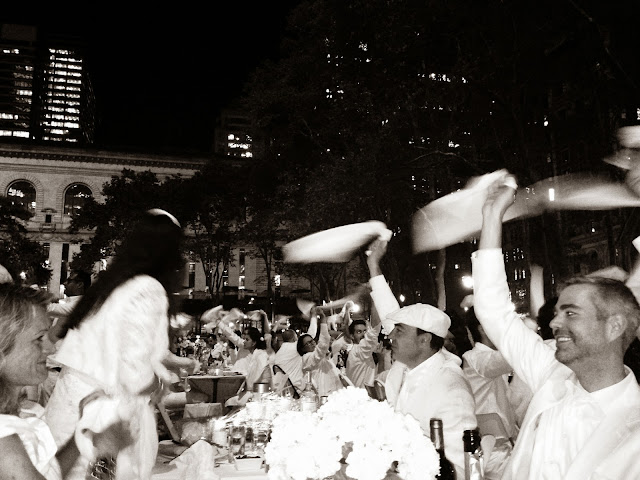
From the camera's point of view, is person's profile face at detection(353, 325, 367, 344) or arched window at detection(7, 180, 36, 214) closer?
person's profile face at detection(353, 325, 367, 344)

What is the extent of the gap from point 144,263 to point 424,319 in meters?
1.93

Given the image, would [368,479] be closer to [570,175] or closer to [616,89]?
[616,89]

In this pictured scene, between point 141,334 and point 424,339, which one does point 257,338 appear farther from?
point 141,334

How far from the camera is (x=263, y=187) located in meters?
29.2

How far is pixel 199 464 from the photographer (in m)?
3.58

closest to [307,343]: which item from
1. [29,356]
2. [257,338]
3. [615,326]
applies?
[257,338]

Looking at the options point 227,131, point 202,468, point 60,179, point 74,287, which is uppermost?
point 227,131

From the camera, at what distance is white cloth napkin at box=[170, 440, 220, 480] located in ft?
11.5

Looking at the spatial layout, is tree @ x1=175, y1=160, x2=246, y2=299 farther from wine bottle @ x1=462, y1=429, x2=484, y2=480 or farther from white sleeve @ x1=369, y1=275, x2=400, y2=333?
wine bottle @ x1=462, y1=429, x2=484, y2=480

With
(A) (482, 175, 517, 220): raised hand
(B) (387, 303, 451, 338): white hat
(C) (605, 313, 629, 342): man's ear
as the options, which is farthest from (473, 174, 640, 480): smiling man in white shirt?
(B) (387, 303, 451, 338): white hat

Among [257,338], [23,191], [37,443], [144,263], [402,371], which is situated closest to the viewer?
[37,443]

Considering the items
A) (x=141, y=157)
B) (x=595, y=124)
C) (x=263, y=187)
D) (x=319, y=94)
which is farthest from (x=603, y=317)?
(x=141, y=157)

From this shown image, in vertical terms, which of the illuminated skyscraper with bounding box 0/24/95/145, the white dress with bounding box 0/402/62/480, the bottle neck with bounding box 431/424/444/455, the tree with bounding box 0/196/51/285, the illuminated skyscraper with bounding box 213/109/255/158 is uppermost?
the illuminated skyscraper with bounding box 0/24/95/145

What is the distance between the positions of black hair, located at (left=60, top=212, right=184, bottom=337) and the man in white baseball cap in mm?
1571
